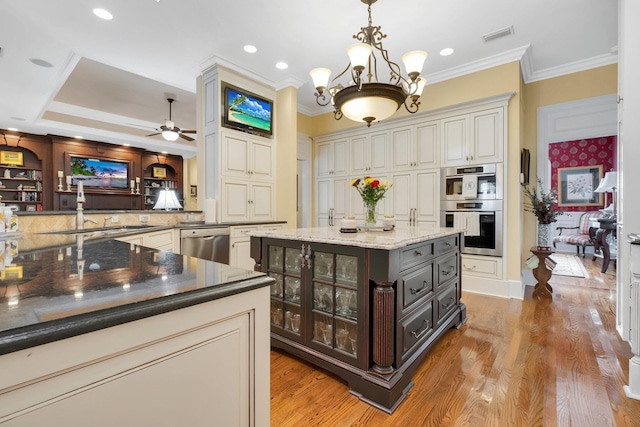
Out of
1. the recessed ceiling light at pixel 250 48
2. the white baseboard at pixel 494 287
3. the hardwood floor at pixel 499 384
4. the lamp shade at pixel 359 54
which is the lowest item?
the hardwood floor at pixel 499 384

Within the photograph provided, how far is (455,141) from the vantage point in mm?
4070

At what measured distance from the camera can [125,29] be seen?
3156mm

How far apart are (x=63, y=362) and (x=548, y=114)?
17.8 ft

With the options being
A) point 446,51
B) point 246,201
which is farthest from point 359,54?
point 246,201

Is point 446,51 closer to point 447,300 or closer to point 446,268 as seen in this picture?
point 446,268

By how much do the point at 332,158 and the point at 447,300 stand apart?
11.8ft

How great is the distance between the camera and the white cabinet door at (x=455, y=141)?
157 inches

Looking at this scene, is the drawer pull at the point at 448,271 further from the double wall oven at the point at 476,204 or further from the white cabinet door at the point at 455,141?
the white cabinet door at the point at 455,141

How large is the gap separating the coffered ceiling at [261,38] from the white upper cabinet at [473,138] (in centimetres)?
68

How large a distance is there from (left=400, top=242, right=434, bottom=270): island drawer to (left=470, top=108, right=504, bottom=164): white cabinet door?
235 centimetres

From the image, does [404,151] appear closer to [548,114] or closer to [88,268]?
[548,114]

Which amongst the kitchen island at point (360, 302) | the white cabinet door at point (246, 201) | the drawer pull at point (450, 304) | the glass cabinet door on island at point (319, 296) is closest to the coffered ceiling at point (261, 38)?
the white cabinet door at point (246, 201)

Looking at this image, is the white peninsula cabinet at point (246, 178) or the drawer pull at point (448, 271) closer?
the drawer pull at point (448, 271)

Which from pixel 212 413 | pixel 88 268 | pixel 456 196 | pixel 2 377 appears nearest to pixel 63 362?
pixel 2 377
